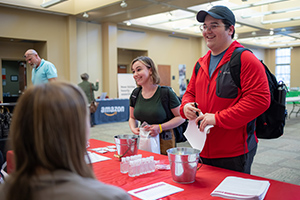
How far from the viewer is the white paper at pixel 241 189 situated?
1138 millimetres

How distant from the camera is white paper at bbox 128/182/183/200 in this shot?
1.20 meters

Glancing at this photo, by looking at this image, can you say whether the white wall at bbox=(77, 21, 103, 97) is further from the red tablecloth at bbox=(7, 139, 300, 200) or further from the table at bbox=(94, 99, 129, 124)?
the red tablecloth at bbox=(7, 139, 300, 200)

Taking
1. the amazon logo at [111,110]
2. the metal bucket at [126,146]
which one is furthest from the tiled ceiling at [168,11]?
the metal bucket at [126,146]

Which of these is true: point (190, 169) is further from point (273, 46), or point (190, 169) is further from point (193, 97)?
point (273, 46)

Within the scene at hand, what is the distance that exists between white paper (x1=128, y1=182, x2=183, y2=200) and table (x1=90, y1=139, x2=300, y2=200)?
3 cm

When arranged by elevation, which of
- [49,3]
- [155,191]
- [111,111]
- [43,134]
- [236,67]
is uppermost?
[49,3]

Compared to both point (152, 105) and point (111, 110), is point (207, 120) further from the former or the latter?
point (111, 110)

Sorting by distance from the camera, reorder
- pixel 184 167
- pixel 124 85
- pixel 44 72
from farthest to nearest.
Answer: pixel 124 85, pixel 44 72, pixel 184 167

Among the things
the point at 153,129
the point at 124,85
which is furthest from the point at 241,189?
the point at 124,85

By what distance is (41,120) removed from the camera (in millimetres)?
639

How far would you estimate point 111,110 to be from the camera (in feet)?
27.6

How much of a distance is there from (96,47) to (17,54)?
278 centimetres

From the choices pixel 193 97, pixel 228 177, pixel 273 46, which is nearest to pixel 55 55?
pixel 193 97

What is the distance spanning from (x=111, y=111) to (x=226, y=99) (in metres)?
7.01
